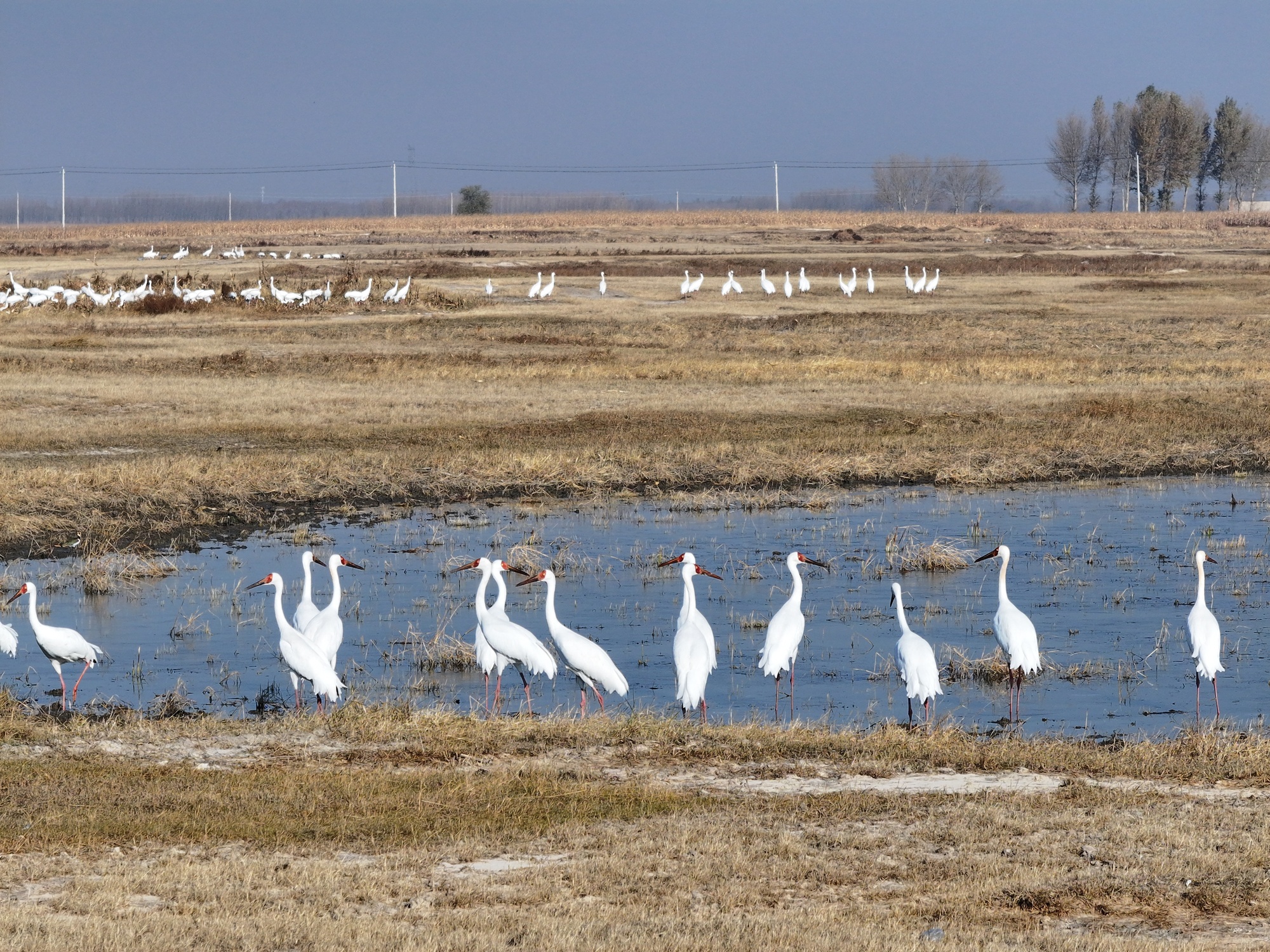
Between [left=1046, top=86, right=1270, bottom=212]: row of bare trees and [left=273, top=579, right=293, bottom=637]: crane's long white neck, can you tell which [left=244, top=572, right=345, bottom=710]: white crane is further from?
[left=1046, top=86, right=1270, bottom=212]: row of bare trees

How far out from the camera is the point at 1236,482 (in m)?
22.8

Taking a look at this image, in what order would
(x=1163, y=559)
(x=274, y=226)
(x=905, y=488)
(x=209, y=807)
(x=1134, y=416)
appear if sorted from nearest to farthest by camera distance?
1. (x=209, y=807)
2. (x=1163, y=559)
3. (x=905, y=488)
4. (x=1134, y=416)
5. (x=274, y=226)

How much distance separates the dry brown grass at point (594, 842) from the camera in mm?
6855

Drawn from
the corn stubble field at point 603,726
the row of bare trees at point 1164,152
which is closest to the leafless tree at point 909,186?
the row of bare trees at point 1164,152

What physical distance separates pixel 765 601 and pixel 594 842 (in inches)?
324

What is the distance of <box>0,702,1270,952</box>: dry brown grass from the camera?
6855 millimetres

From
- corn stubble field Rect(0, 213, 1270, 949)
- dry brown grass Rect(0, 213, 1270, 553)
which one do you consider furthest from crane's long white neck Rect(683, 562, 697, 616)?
dry brown grass Rect(0, 213, 1270, 553)

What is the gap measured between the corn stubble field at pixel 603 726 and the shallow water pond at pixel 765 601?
1.51 meters

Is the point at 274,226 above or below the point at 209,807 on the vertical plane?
above

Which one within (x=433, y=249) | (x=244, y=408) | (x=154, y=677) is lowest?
(x=154, y=677)

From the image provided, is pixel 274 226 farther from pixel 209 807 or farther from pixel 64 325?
pixel 209 807

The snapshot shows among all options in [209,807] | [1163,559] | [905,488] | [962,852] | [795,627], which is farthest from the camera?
[905,488]

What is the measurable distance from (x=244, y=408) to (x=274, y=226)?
364 ft

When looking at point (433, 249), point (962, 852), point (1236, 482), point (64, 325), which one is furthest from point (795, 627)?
point (433, 249)
